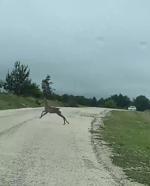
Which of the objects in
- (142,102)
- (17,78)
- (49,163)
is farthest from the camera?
(142,102)

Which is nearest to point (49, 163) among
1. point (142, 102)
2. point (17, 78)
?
point (17, 78)

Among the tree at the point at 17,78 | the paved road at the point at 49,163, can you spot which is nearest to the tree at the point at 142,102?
the tree at the point at 17,78

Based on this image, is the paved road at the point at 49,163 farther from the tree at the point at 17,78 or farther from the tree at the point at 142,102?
the tree at the point at 142,102

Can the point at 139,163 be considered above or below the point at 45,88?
below

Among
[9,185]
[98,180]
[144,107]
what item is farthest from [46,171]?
[144,107]

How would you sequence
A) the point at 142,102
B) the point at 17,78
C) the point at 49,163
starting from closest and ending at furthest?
the point at 49,163 < the point at 17,78 < the point at 142,102

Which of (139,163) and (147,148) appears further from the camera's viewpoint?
(147,148)

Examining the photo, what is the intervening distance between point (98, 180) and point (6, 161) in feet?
9.80

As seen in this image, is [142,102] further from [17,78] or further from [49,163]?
[49,163]

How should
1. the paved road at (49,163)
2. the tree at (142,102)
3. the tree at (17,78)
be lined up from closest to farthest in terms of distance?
the paved road at (49,163) → the tree at (17,78) → the tree at (142,102)

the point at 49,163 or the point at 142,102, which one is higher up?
the point at 142,102

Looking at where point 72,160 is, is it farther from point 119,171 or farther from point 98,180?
point 98,180

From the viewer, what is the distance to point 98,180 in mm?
12820

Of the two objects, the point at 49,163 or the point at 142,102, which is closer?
the point at 49,163
